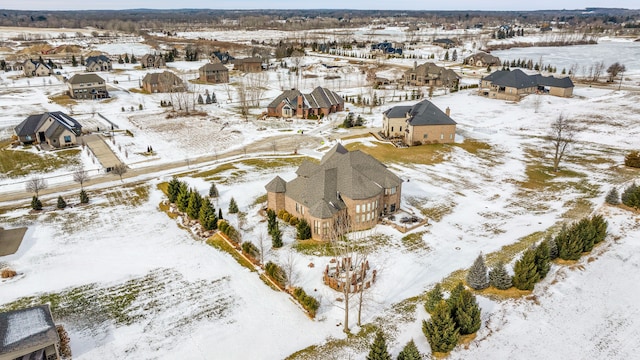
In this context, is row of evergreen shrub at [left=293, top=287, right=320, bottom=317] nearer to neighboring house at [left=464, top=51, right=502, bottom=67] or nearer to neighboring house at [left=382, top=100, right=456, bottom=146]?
neighboring house at [left=382, top=100, right=456, bottom=146]

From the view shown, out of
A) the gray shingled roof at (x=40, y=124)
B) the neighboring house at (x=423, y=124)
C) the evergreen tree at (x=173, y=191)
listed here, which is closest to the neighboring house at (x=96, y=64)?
the gray shingled roof at (x=40, y=124)

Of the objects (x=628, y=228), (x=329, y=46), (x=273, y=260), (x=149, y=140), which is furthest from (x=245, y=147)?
(x=329, y=46)

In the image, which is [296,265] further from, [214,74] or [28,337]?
[214,74]

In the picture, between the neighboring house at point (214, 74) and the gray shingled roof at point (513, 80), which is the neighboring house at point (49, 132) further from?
the gray shingled roof at point (513, 80)

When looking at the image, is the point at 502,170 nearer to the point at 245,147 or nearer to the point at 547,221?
the point at 547,221

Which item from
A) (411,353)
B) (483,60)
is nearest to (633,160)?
(411,353)

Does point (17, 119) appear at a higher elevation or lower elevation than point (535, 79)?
lower
